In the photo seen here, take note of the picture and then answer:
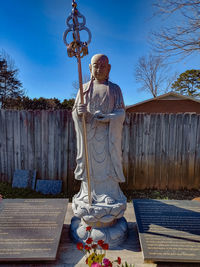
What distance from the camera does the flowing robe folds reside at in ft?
8.31

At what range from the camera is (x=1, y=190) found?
15.9 ft

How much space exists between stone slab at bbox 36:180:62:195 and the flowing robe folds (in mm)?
2675

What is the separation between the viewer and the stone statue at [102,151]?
97.9 inches

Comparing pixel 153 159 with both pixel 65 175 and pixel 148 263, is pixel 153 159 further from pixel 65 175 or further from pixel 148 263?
pixel 148 263

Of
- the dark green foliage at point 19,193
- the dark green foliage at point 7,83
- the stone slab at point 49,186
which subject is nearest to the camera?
the dark green foliage at point 19,193

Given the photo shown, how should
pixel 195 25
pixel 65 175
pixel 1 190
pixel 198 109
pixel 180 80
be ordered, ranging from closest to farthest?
pixel 1 190, pixel 65 175, pixel 195 25, pixel 198 109, pixel 180 80

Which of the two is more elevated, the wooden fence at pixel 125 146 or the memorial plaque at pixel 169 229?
the wooden fence at pixel 125 146

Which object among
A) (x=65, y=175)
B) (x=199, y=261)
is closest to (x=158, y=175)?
(x=65, y=175)

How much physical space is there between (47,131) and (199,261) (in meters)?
4.36

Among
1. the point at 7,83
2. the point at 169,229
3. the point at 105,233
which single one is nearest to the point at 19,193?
the point at 105,233

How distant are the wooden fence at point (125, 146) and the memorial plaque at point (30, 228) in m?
2.00

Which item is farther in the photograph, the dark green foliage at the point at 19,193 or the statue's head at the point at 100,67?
the dark green foliage at the point at 19,193

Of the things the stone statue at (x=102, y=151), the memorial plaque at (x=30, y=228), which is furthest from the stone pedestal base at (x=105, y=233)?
the memorial plaque at (x=30, y=228)

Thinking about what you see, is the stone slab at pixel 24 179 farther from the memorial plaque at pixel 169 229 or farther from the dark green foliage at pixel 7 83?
the dark green foliage at pixel 7 83
